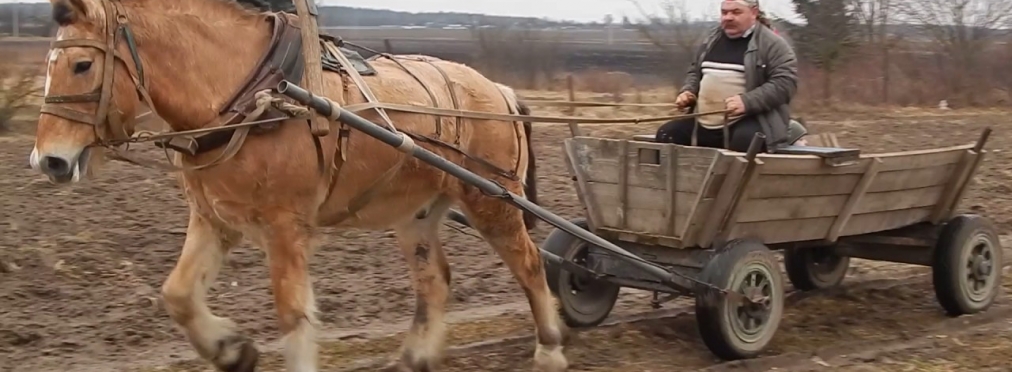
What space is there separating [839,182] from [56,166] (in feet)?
13.0

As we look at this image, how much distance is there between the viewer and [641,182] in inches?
247

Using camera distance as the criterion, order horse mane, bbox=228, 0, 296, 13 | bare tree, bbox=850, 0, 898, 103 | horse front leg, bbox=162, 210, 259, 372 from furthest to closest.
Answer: bare tree, bbox=850, 0, 898, 103
horse mane, bbox=228, 0, 296, 13
horse front leg, bbox=162, 210, 259, 372

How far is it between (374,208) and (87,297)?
8.36 ft

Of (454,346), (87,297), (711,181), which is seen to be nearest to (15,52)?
(87,297)

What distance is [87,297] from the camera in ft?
24.0

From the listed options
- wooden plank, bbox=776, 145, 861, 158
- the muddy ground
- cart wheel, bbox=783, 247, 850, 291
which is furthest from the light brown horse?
cart wheel, bbox=783, 247, 850, 291

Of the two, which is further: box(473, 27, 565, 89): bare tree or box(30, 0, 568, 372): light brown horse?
box(473, 27, 565, 89): bare tree

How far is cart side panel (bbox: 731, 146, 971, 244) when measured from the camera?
6.18 m

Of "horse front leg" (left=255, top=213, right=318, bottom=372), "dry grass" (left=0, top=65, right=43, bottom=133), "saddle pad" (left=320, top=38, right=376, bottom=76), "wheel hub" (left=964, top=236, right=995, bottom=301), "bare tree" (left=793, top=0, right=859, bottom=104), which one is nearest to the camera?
"horse front leg" (left=255, top=213, right=318, bottom=372)

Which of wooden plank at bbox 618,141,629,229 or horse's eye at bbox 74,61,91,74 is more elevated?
horse's eye at bbox 74,61,91,74

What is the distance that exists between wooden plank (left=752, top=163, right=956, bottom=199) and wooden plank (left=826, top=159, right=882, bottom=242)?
0.10ft

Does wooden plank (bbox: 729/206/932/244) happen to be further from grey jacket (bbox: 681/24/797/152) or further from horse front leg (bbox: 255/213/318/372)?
horse front leg (bbox: 255/213/318/372)

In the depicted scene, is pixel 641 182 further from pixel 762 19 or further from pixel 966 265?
pixel 966 265

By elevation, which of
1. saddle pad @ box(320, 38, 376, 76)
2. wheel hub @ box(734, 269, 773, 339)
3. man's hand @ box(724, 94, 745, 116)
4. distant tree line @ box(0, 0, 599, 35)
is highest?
saddle pad @ box(320, 38, 376, 76)
